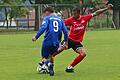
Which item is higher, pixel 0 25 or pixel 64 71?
pixel 64 71

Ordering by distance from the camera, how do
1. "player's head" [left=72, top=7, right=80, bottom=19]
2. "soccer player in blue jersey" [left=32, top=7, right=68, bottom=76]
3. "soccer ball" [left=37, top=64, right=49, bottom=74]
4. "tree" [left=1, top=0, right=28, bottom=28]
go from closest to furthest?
1. "soccer player in blue jersey" [left=32, top=7, right=68, bottom=76]
2. "soccer ball" [left=37, top=64, right=49, bottom=74]
3. "player's head" [left=72, top=7, right=80, bottom=19]
4. "tree" [left=1, top=0, right=28, bottom=28]

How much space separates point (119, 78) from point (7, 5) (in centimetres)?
4831

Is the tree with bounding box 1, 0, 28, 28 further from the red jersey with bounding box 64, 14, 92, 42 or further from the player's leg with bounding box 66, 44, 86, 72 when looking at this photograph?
the player's leg with bounding box 66, 44, 86, 72

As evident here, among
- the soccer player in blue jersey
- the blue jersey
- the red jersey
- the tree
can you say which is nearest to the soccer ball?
the soccer player in blue jersey

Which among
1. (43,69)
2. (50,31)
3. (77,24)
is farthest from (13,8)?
(50,31)

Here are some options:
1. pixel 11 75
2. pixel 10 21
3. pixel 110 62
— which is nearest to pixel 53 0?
pixel 10 21

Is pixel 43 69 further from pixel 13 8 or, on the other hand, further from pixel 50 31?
pixel 13 8

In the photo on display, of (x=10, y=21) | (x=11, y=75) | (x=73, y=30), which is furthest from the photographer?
(x=10, y=21)

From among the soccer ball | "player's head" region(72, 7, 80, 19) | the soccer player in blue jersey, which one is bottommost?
the soccer ball

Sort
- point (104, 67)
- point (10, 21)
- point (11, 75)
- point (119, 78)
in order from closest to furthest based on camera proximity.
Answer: point (119, 78)
point (11, 75)
point (104, 67)
point (10, 21)

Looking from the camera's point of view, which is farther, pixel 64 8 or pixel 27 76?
pixel 64 8

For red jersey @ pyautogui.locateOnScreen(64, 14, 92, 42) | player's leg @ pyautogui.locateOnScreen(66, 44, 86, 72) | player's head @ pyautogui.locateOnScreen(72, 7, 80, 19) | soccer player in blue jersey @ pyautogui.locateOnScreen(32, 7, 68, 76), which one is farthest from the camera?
red jersey @ pyautogui.locateOnScreen(64, 14, 92, 42)

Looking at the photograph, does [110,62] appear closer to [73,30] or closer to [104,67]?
[104,67]

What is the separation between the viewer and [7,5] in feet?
197
